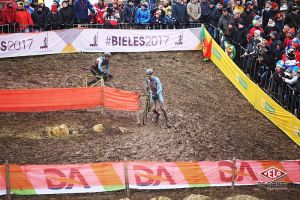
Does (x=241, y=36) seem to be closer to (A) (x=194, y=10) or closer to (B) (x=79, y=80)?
(A) (x=194, y=10)

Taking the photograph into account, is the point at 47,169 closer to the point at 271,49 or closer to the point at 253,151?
the point at 253,151

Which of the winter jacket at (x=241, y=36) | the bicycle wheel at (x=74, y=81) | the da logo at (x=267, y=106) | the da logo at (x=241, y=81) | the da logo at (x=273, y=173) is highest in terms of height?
the winter jacket at (x=241, y=36)

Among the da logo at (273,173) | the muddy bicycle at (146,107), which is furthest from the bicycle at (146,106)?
the da logo at (273,173)

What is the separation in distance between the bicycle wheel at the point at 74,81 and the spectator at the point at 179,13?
5523mm

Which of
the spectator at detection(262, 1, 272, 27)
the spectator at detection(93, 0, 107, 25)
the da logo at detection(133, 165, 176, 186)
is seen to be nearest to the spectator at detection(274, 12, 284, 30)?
the spectator at detection(262, 1, 272, 27)

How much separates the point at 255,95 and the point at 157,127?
4254mm

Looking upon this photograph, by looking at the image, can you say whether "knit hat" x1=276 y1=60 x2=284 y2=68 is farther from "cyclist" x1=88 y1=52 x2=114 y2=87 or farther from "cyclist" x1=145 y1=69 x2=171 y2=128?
"cyclist" x1=88 y1=52 x2=114 y2=87

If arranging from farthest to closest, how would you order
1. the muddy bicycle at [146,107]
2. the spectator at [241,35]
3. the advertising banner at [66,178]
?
the spectator at [241,35] < the muddy bicycle at [146,107] < the advertising banner at [66,178]

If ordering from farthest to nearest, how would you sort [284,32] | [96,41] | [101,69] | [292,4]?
[292,4] → [96,41] → [284,32] → [101,69]

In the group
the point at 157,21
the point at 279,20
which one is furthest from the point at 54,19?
the point at 279,20

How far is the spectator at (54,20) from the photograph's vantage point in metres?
27.6

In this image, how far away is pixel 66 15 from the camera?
28062 mm

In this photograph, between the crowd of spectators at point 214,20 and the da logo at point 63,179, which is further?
the crowd of spectators at point 214,20

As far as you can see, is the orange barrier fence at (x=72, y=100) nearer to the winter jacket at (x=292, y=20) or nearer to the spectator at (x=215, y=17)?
the spectator at (x=215, y=17)
